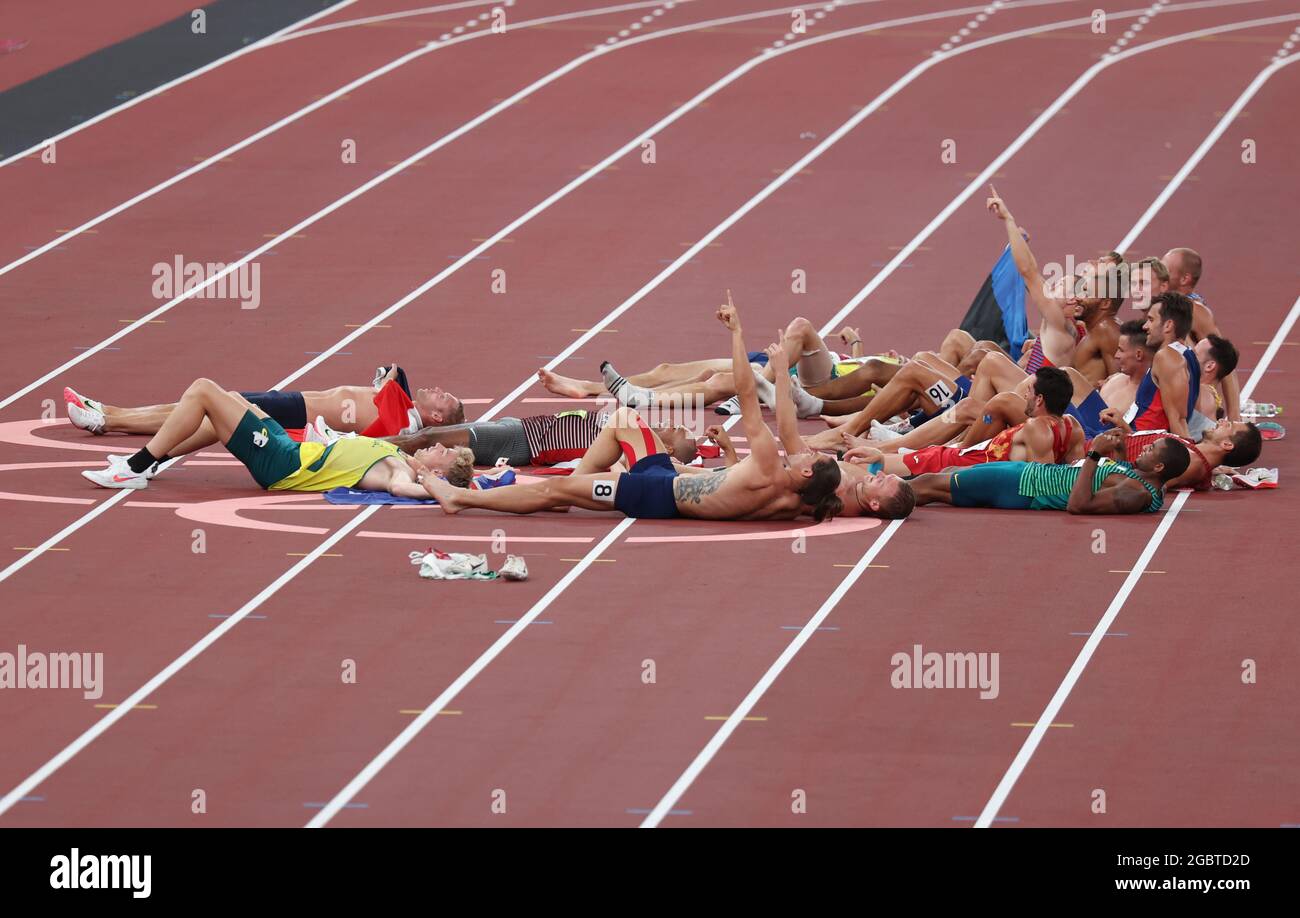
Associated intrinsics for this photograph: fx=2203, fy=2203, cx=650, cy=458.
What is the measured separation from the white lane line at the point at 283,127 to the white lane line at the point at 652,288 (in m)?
2.46

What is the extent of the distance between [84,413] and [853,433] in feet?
15.4

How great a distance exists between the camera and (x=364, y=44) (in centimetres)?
2325

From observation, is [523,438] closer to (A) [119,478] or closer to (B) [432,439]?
(B) [432,439]

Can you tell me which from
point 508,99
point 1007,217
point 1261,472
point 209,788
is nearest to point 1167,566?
point 1261,472

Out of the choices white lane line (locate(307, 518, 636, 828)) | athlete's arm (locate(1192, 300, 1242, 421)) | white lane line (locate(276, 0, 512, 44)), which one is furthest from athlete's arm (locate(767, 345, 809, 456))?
white lane line (locate(276, 0, 512, 44))

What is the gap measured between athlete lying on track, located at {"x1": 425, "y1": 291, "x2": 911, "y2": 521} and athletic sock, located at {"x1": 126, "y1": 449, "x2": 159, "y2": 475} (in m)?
1.57

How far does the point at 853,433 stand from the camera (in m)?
13.6

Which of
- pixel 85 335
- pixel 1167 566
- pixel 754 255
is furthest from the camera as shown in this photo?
pixel 754 255

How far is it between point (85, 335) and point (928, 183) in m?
7.68

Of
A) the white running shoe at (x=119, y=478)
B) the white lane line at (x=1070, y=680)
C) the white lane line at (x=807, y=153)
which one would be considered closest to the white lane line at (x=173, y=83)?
the white lane line at (x=807, y=153)

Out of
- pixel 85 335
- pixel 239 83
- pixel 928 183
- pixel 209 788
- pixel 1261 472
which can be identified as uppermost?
pixel 239 83

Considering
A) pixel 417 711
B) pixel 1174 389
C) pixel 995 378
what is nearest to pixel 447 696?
pixel 417 711

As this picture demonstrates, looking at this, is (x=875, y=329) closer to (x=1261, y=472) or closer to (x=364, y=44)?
(x=1261, y=472)

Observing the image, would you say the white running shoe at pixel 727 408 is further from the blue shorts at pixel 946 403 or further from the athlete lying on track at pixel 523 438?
the athlete lying on track at pixel 523 438
